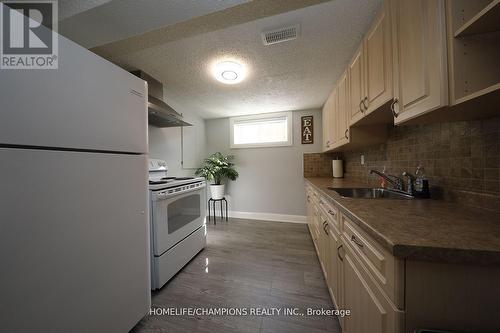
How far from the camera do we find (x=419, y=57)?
82 cm

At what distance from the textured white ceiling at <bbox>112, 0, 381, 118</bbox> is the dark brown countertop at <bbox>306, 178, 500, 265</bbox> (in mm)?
1308

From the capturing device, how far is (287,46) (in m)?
1.56

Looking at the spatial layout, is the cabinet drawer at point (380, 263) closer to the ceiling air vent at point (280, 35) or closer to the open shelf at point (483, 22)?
the open shelf at point (483, 22)

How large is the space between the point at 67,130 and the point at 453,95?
5.38ft

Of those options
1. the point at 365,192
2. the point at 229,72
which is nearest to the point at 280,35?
the point at 229,72

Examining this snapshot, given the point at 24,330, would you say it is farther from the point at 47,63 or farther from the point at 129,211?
the point at 47,63

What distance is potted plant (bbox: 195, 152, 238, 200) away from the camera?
3.44m

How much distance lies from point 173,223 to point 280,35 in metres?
1.95

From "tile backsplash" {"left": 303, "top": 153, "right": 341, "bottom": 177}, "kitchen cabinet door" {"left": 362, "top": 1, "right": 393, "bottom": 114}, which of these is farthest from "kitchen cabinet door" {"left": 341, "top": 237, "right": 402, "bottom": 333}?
"tile backsplash" {"left": 303, "top": 153, "right": 341, "bottom": 177}

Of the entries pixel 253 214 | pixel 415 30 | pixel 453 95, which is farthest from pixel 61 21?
pixel 253 214

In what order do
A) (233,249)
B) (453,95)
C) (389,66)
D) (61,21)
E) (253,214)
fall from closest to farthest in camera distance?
(453,95) < (389,66) < (61,21) < (233,249) < (253,214)

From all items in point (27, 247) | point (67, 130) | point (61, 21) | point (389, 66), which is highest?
point (61, 21)

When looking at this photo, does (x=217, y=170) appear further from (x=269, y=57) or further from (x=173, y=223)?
(x=269, y=57)

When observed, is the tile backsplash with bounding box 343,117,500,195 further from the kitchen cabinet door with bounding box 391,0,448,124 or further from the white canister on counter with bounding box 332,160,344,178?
the white canister on counter with bounding box 332,160,344,178
